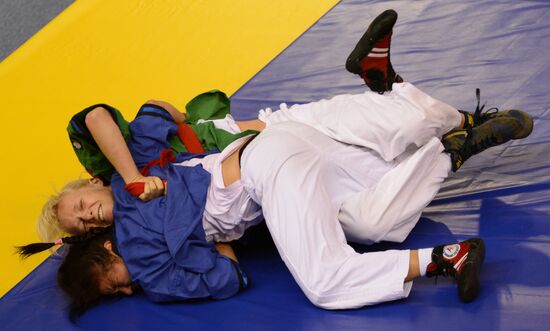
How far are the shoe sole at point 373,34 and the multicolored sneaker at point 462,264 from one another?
72 centimetres

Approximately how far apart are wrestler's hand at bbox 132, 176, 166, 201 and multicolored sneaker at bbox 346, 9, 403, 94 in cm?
69

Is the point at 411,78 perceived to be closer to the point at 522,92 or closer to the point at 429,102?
the point at 522,92

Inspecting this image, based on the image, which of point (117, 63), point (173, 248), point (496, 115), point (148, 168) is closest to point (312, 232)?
point (173, 248)

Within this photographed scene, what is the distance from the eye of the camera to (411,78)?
2.83 meters

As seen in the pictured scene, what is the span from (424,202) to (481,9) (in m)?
1.40

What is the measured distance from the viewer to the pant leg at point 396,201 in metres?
2.01

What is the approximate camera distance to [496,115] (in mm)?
2254

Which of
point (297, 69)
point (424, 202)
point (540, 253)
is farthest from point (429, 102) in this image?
point (297, 69)

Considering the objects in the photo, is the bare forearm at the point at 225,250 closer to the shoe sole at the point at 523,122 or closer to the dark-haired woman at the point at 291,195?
the dark-haired woman at the point at 291,195

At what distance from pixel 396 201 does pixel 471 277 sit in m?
0.38

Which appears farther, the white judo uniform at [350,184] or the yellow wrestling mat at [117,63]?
the yellow wrestling mat at [117,63]

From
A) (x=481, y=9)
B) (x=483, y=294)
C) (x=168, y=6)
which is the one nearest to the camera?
(x=483, y=294)

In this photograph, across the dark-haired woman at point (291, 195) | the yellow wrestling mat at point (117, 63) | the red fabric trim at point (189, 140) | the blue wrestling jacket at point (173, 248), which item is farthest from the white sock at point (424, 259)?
the yellow wrestling mat at point (117, 63)

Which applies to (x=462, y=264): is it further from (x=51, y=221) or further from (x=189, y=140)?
(x=51, y=221)
